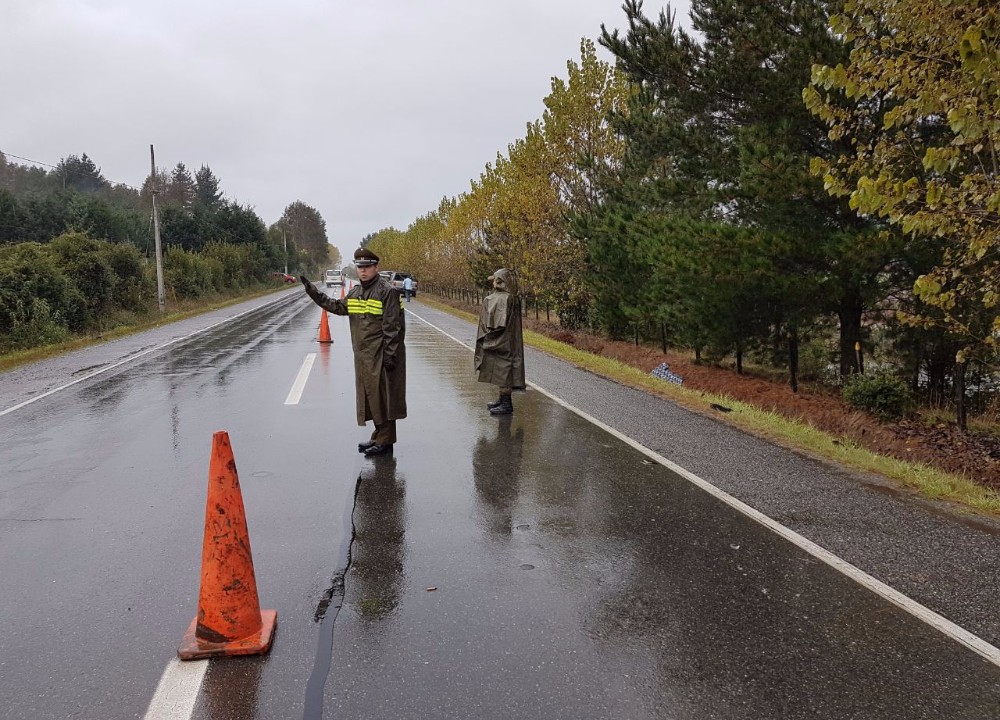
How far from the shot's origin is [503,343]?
28.1ft

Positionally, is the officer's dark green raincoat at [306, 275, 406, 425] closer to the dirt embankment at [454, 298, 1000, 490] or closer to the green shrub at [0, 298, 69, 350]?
the dirt embankment at [454, 298, 1000, 490]

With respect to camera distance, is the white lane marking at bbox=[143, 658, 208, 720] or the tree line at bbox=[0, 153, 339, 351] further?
the tree line at bbox=[0, 153, 339, 351]

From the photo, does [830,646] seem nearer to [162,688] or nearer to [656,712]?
[656,712]

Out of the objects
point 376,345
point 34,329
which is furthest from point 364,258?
point 34,329

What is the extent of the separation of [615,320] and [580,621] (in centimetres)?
→ 1627

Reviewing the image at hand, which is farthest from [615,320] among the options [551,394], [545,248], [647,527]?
[647,527]

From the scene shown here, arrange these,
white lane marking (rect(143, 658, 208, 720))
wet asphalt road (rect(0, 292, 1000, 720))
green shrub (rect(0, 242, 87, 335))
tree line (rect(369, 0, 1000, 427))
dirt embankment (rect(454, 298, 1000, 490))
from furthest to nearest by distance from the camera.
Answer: green shrub (rect(0, 242, 87, 335)) < dirt embankment (rect(454, 298, 1000, 490)) < tree line (rect(369, 0, 1000, 427)) < wet asphalt road (rect(0, 292, 1000, 720)) < white lane marking (rect(143, 658, 208, 720))

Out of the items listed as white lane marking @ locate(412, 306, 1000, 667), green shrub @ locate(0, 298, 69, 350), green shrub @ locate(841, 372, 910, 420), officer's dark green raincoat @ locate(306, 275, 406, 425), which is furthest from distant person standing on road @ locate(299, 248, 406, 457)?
green shrub @ locate(0, 298, 69, 350)

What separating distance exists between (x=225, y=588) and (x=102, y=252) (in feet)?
84.2

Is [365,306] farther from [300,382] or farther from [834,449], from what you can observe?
[300,382]

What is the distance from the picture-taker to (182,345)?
17.3m

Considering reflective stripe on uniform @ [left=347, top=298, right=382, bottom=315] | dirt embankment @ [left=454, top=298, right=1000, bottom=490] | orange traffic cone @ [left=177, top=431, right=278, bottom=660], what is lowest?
dirt embankment @ [left=454, top=298, right=1000, bottom=490]

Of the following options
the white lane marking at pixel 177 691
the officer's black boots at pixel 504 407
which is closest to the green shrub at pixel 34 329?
the officer's black boots at pixel 504 407

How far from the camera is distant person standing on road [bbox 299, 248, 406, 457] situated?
248 inches
